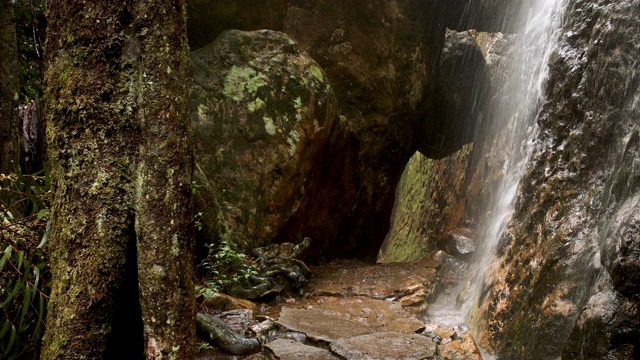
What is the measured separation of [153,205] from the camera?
6.42ft

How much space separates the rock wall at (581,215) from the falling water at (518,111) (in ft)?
1.63

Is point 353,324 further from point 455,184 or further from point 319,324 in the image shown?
point 455,184

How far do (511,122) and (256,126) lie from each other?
5458 millimetres

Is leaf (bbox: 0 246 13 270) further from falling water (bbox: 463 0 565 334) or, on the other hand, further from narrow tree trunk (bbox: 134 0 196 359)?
falling water (bbox: 463 0 565 334)

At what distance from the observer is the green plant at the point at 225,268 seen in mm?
4492

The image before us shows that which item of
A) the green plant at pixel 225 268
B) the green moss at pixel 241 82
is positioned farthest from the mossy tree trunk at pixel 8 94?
the green moss at pixel 241 82

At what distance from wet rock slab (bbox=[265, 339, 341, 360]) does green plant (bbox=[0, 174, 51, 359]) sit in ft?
4.98

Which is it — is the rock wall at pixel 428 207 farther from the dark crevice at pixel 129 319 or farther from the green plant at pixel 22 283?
the dark crevice at pixel 129 319

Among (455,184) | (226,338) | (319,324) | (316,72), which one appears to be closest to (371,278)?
(319,324)

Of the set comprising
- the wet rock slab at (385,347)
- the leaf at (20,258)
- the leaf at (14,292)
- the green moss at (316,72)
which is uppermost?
the green moss at (316,72)

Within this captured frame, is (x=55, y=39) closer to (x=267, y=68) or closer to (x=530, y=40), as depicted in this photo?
(x=267, y=68)

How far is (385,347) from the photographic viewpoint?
3.92 metres

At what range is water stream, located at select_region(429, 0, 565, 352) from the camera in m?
5.44

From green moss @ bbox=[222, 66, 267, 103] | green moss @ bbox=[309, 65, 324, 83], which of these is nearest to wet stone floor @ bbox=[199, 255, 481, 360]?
green moss @ bbox=[222, 66, 267, 103]
